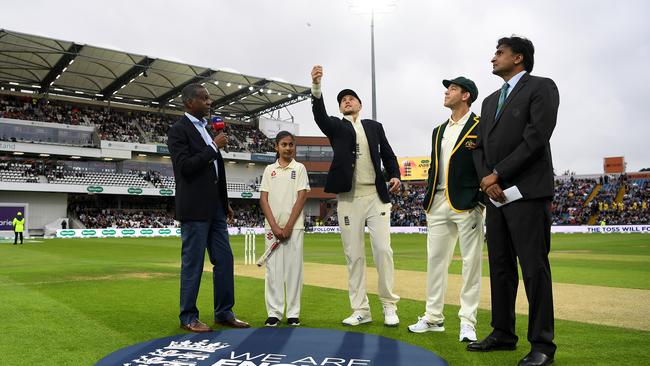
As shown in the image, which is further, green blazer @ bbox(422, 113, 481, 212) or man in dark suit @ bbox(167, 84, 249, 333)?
man in dark suit @ bbox(167, 84, 249, 333)

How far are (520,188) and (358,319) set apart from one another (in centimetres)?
241

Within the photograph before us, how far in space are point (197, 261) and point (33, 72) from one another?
46.7 m

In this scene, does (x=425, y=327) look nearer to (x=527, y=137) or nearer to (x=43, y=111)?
(x=527, y=137)

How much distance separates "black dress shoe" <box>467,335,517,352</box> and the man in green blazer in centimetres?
36

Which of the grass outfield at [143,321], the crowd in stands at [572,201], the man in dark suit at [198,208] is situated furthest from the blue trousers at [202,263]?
the crowd in stands at [572,201]

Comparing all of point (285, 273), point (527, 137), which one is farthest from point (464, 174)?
point (285, 273)

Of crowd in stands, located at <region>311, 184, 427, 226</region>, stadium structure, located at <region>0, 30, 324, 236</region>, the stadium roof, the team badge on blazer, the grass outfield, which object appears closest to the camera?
the grass outfield

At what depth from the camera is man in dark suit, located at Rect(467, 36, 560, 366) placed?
3951 mm

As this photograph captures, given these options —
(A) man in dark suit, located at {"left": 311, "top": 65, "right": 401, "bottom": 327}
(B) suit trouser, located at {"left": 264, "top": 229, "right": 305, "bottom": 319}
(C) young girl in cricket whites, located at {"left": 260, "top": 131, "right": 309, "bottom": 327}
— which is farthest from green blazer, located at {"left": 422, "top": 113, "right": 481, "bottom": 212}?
(B) suit trouser, located at {"left": 264, "top": 229, "right": 305, "bottom": 319}

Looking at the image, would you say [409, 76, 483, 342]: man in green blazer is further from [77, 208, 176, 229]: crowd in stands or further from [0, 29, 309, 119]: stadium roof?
→ [77, 208, 176, 229]: crowd in stands

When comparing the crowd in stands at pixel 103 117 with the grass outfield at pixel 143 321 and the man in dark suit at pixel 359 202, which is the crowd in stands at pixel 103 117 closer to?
the grass outfield at pixel 143 321

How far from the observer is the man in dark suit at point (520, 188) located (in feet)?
13.0

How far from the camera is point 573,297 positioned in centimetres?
764

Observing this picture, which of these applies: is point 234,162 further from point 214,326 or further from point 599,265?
point 214,326
